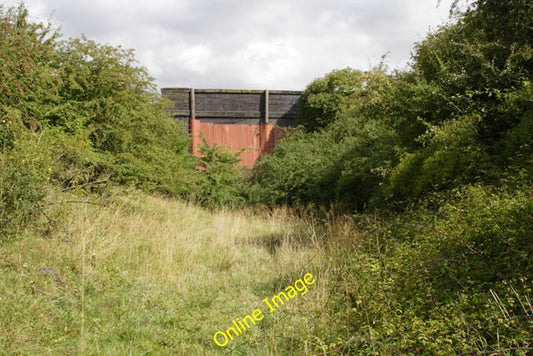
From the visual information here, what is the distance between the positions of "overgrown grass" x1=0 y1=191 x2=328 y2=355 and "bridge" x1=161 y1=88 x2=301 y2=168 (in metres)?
9.38

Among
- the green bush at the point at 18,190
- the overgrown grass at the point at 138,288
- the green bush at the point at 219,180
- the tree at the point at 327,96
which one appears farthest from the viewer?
the tree at the point at 327,96

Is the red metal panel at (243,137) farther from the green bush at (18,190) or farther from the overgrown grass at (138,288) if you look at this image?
the green bush at (18,190)

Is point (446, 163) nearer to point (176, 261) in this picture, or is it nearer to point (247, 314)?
point (247, 314)

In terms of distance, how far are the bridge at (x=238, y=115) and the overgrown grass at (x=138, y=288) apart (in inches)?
369

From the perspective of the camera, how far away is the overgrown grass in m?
3.48

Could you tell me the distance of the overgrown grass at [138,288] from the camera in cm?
348

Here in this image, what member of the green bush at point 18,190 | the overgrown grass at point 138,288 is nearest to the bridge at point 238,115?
the overgrown grass at point 138,288


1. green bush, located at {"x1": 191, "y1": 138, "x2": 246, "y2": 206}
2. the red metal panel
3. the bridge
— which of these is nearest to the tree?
the bridge

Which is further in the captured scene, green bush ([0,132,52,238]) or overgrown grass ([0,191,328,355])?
green bush ([0,132,52,238])

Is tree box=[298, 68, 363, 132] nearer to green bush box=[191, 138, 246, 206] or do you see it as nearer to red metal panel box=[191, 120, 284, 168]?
red metal panel box=[191, 120, 284, 168]

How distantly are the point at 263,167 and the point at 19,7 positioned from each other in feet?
28.7

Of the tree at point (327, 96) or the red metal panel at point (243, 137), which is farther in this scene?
the red metal panel at point (243, 137)

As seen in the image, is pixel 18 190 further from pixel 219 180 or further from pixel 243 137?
pixel 243 137

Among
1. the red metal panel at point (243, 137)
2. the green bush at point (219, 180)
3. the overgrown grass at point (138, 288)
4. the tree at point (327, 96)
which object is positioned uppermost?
the tree at point (327, 96)
